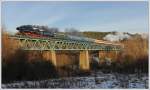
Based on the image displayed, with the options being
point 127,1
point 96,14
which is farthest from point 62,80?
point 127,1

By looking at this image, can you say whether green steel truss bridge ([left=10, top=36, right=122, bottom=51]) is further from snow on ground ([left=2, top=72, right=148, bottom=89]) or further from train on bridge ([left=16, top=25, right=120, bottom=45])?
snow on ground ([left=2, top=72, right=148, bottom=89])

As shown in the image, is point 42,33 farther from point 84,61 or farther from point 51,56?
point 84,61

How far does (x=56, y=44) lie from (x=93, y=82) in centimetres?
43

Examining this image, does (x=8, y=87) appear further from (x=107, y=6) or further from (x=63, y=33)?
(x=107, y=6)

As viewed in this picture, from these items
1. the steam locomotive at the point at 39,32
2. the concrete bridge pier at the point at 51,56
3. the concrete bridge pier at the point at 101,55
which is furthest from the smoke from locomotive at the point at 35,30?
the concrete bridge pier at the point at 101,55

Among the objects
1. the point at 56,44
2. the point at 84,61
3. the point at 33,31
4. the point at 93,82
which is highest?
the point at 33,31

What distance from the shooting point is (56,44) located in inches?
110

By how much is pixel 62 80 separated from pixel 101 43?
43 centimetres

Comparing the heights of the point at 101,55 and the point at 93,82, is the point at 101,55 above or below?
above

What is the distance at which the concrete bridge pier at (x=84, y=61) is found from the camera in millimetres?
2770

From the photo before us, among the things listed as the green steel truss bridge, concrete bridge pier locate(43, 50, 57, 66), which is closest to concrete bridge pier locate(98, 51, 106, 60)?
the green steel truss bridge

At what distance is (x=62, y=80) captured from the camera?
2.77 metres

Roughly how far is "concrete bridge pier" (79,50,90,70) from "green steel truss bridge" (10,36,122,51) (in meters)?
0.04

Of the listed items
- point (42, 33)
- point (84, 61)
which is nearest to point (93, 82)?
point (84, 61)
